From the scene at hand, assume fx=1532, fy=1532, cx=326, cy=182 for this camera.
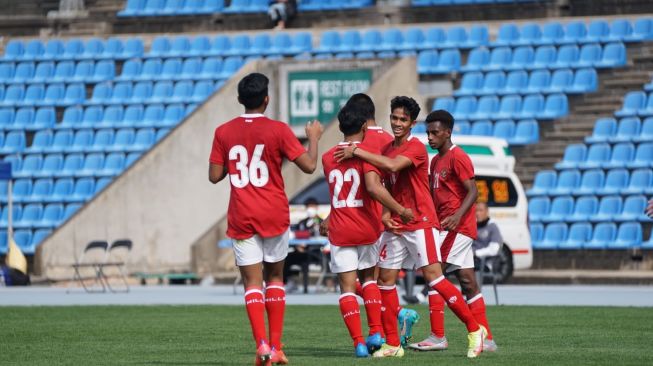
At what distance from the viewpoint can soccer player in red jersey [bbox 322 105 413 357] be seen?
11.7 meters

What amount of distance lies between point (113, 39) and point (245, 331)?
21.9 meters

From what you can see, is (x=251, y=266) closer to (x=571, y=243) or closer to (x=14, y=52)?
(x=571, y=243)

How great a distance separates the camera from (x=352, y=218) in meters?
11.8

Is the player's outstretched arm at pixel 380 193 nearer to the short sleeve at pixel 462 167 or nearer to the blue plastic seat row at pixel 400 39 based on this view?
the short sleeve at pixel 462 167

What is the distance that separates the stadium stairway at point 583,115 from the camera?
29.7 m

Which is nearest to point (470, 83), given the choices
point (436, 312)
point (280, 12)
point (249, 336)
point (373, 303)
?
point (280, 12)

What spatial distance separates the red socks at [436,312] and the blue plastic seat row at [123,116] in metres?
20.4

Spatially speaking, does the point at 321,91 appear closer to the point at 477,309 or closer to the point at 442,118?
the point at 477,309

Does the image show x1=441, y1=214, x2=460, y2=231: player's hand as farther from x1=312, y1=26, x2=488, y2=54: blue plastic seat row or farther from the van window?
x1=312, y1=26, x2=488, y2=54: blue plastic seat row

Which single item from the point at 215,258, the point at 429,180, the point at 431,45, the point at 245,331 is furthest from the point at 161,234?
the point at 429,180

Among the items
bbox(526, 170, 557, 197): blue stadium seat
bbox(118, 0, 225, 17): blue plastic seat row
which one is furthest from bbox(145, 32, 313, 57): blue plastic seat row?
bbox(526, 170, 557, 197): blue stadium seat

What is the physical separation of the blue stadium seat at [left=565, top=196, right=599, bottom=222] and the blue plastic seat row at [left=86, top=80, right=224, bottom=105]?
8421 millimetres

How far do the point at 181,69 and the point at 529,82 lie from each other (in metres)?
8.20

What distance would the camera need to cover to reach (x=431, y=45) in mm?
32625
